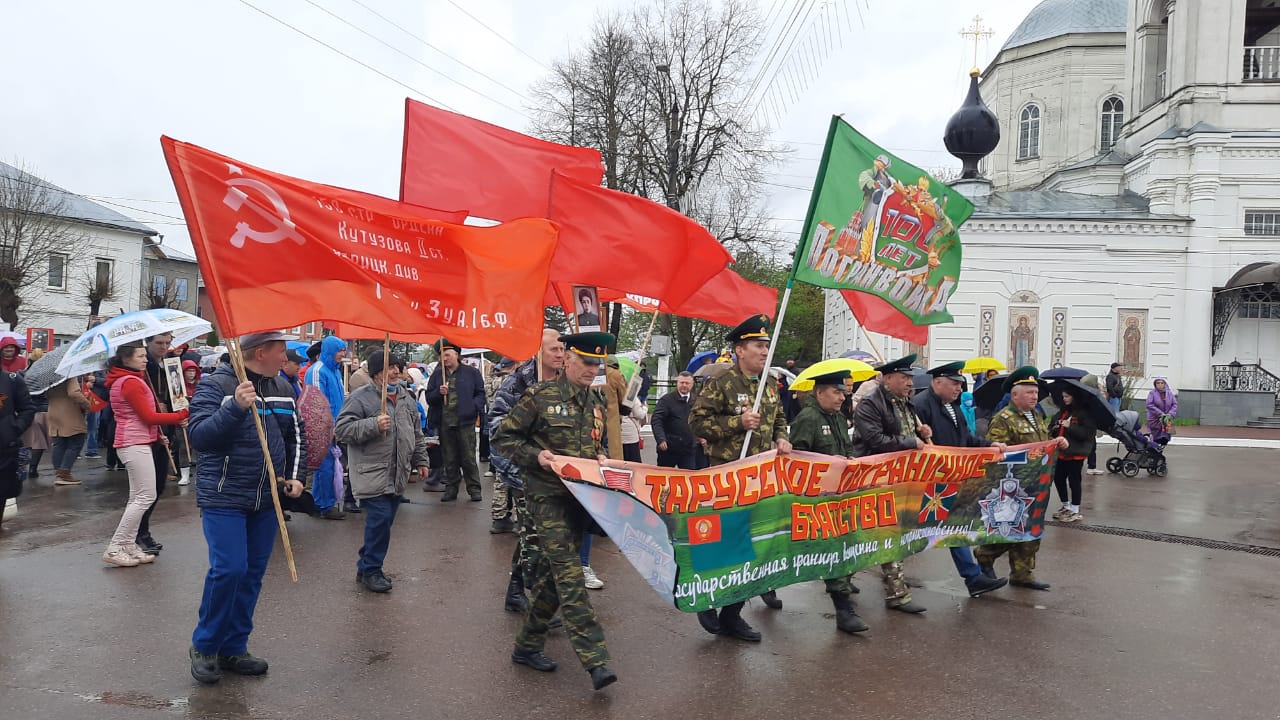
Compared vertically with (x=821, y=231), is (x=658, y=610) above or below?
below

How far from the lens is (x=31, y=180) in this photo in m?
41.8

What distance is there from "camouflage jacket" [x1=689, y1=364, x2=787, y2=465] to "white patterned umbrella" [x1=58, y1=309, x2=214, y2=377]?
15.4 feet

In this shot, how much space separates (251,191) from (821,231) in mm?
Result: 3882

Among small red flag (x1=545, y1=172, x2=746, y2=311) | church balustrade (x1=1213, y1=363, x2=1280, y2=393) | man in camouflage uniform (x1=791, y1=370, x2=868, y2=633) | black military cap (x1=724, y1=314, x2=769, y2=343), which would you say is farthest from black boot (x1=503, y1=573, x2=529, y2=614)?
church balustrade (x1=1213, y1=363, x2=1280, y2=393)

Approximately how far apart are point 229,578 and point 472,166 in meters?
5.05

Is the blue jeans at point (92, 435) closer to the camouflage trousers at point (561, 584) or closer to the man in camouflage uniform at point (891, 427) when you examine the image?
the camouflage trousers at point (561, 584)

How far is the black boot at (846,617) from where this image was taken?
648 centimetres

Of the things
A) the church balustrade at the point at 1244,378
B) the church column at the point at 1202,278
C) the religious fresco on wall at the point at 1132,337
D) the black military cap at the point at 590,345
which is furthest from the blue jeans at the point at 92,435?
the church balustrade at the point at 1244,378

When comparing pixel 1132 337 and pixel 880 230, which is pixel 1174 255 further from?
pixel 880 230

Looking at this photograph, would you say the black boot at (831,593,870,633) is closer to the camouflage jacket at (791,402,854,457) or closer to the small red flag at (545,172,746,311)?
the camouflage jacket at (791,402,854,457)

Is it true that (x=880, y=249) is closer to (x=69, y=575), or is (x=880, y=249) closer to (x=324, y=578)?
(x=324, y=578)

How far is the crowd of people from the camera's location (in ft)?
16.9

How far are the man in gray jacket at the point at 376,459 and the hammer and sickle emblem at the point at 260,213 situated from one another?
1.76 metres

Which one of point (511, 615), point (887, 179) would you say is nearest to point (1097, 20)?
point (887, 179)
